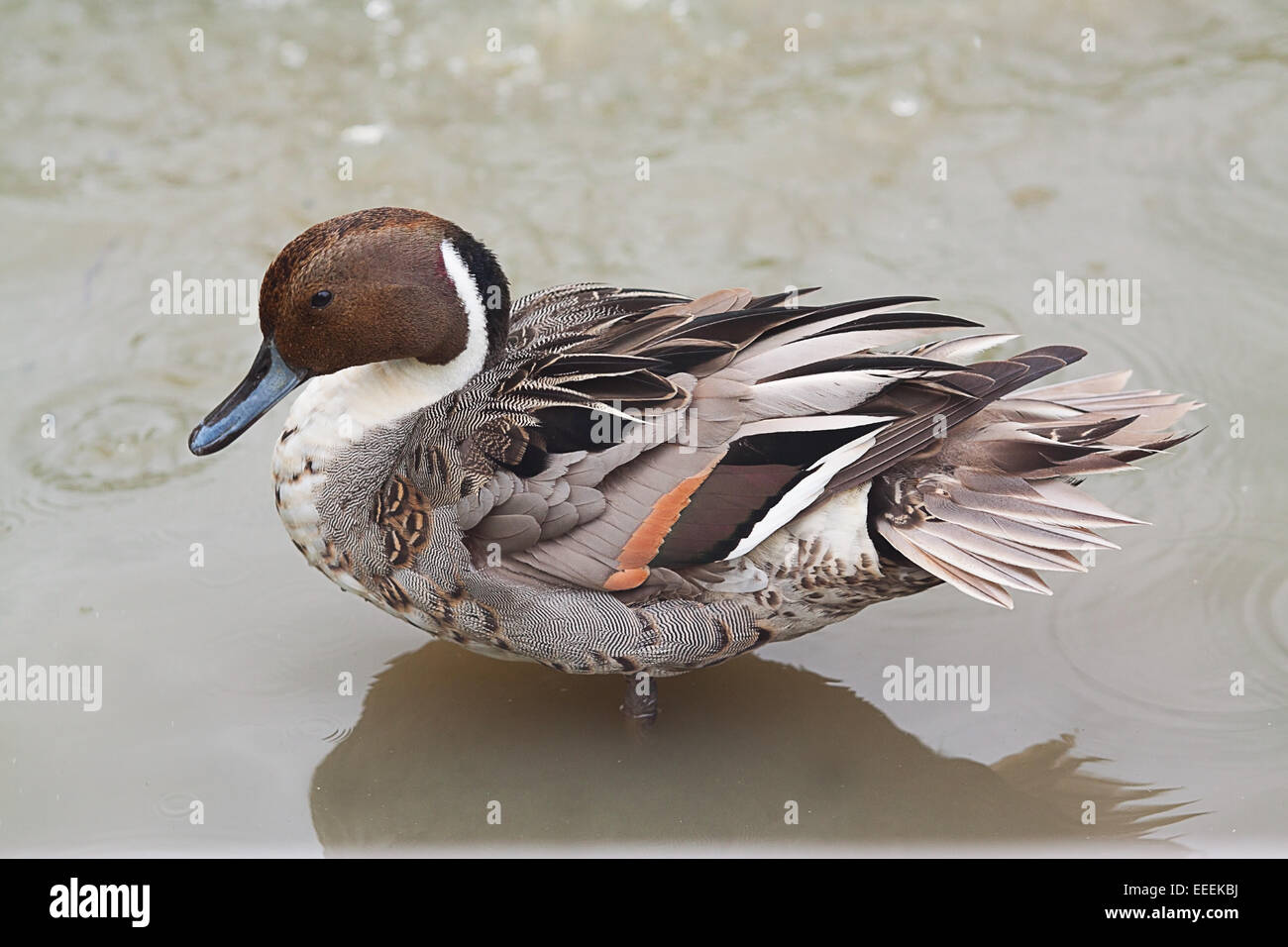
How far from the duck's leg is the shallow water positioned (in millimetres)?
74

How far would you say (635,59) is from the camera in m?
7.16

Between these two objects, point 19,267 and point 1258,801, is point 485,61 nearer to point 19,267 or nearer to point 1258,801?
point 19,267

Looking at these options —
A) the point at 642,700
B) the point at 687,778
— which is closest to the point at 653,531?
the point at 642,700

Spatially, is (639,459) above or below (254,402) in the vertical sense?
below

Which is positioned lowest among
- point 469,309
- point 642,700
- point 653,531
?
point 642,700

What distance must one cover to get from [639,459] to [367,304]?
890 millimetres

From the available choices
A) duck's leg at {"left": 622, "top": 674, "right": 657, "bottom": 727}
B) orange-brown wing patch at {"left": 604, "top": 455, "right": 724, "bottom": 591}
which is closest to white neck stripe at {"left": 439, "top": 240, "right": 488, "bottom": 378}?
orange-brown wing patch at {"left": 604, "top": 455, "right": 724, "bottom": 591}

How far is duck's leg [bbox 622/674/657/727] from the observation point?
4.54m

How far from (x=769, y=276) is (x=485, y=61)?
207cm

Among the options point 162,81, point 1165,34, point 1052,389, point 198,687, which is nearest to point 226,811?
point 198,687

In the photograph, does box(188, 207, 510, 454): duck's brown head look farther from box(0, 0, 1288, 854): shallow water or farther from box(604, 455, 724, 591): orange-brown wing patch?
box(0, 0, 1288, 854): shallow water

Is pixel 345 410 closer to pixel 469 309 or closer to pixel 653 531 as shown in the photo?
pixel 469 309

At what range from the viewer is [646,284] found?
→ 6.04 metres

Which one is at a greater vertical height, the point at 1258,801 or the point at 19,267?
the point at 19,267
